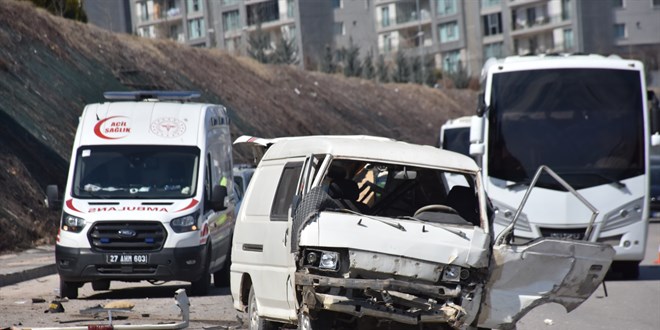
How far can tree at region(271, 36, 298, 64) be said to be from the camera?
7138 cm

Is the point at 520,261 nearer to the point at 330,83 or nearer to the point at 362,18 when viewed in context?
the point at 330,83

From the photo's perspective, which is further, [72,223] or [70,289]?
[70,289]

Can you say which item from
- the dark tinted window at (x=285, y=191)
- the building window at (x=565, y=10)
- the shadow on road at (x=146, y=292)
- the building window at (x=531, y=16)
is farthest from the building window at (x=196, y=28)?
the dark tinted window at (x=285, y=191)

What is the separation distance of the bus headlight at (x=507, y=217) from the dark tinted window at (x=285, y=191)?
7.80 metres

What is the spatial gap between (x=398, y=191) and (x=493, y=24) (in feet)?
305

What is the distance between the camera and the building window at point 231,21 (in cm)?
7344

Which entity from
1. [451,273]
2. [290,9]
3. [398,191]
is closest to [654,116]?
[398,191]

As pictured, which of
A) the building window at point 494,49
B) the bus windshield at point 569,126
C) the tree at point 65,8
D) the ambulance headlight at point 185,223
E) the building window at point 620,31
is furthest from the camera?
the building window at point 494,49

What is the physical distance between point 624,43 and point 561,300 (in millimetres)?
59580

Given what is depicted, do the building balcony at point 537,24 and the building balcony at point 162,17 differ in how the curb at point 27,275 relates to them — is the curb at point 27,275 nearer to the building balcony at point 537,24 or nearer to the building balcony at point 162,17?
the building balcony at point 162,17

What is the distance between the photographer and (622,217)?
18172 millimetres

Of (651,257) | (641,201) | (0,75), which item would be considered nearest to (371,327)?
(641,201)

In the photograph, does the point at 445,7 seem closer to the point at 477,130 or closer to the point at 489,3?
the point at 489,3

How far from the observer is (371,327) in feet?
32.4
